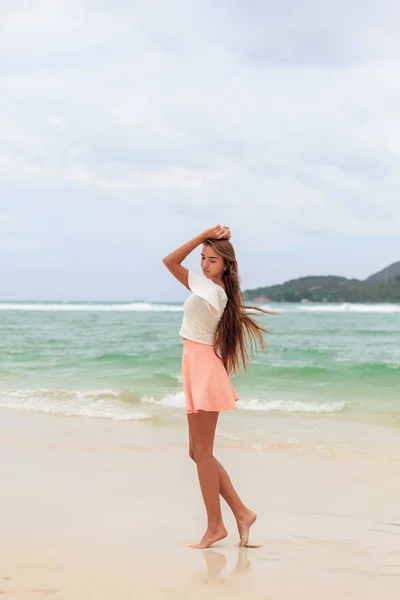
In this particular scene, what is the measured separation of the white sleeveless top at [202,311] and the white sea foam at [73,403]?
532 centimetres

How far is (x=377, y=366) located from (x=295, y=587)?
13.4 m

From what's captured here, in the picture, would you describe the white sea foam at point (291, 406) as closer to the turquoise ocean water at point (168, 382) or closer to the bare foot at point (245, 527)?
the turquoise ocean water at point (168, 382)

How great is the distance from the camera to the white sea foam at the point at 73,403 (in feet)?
31.1

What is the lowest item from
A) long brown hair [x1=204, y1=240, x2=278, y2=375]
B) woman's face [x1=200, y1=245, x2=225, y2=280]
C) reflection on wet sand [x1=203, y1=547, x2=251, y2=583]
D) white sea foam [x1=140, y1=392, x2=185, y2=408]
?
white sea foam [x1=140, y1=392, x2=185, y2=408]

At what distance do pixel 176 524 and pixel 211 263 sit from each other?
1796mm

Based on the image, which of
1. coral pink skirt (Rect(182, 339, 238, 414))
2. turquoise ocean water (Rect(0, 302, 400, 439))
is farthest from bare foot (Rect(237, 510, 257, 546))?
turquoise ocean water (Rect(0, 302, 400, 439))

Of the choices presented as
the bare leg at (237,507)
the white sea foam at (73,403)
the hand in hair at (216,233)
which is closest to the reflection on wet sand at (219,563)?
the bare leg at (237,507)

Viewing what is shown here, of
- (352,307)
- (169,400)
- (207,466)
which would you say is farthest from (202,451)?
(352,307)

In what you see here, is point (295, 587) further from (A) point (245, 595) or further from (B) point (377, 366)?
(B) point (377, 366)

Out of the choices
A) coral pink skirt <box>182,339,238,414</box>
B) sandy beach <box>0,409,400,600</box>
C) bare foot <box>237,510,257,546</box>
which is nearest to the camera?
sandy beach <box>0,409,400,600</box>

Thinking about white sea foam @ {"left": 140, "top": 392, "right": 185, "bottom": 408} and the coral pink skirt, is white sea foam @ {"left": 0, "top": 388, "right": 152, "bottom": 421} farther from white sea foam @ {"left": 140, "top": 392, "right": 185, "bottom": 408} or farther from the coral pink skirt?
the coral pink skirt

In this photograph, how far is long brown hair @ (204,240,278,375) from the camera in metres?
4.11

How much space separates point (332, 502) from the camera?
544 cm

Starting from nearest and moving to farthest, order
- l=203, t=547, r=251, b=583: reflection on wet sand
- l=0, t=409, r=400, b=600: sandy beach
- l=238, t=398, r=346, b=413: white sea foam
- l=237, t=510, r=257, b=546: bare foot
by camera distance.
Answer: l=0, t=409, r=400, b=600: sandy beach, l=203, t=547, r=251, b=583: reflection on wet sand, l=237, t=510, r=257, b=546: bare foot, l=238, t=398, r=346, b=413: white sea foam
